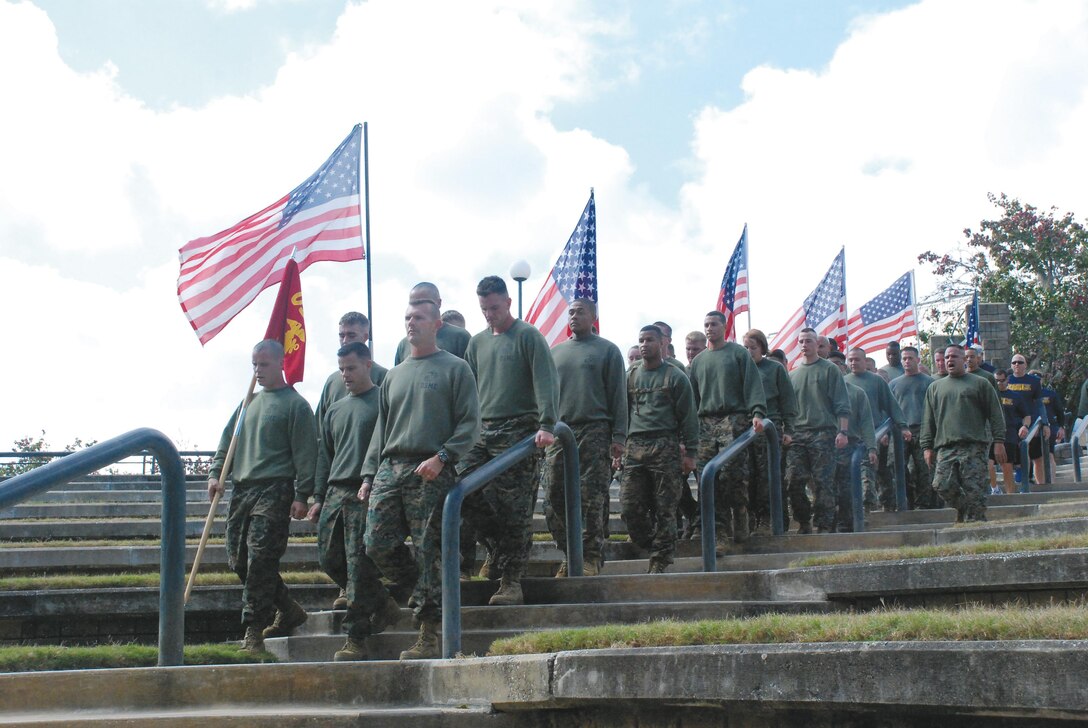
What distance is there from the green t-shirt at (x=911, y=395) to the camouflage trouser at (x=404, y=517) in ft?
28.5

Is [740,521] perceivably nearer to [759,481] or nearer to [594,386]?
[759,481]

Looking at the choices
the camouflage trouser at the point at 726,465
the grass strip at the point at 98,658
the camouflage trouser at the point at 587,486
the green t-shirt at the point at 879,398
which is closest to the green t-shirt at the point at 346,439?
the grass strip at the point at 98,658

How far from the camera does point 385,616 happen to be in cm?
783

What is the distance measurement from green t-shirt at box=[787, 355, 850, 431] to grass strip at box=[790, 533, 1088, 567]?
14.1 ft

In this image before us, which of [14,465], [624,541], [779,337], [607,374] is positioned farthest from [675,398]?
[14,465]

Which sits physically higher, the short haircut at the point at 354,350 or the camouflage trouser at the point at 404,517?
the short haircut at the point at 354,350

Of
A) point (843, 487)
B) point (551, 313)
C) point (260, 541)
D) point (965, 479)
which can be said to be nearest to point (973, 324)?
point (843, 487)

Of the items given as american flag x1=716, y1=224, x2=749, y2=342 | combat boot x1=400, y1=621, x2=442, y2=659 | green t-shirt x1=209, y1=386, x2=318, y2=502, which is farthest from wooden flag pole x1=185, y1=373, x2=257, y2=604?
american flag x1=716, y1=224, x2=749, y2=342

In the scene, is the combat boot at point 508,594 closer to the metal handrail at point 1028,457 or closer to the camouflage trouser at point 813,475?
the camouflage trouser at point 813,475

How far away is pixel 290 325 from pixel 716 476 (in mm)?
3696

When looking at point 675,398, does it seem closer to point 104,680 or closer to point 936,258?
point 104,680

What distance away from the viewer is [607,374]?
31.1ft

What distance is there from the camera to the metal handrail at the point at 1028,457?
15.5 meters

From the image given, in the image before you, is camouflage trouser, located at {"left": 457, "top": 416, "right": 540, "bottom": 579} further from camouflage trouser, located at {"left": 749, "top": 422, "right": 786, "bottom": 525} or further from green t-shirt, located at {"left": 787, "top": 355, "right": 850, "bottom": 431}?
green t-shirt, located at {"left": 787, "top": 355, "right": 850, "bottom": 431}
